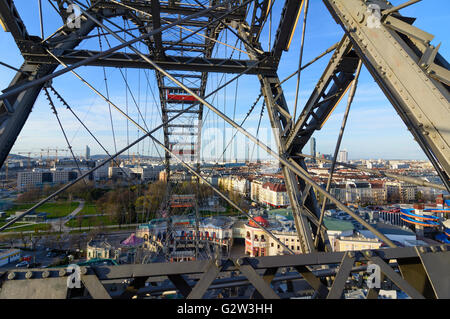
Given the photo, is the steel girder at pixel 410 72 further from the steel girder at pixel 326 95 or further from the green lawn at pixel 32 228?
the green lawn at pixel 32 228

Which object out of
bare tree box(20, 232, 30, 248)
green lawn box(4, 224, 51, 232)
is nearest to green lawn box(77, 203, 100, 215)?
green lawn box(4, 224, 51, 232)

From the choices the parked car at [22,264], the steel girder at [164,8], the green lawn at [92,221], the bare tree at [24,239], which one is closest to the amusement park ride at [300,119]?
the steel girder at [164,8]

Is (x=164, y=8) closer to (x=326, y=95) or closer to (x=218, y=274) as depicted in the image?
(x=326, y=95)

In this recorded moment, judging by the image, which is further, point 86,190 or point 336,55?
point 86,190

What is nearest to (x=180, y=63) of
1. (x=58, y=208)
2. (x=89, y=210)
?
(x=89, y=210)

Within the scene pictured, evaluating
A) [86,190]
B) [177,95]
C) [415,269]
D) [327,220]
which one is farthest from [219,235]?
[86,190]

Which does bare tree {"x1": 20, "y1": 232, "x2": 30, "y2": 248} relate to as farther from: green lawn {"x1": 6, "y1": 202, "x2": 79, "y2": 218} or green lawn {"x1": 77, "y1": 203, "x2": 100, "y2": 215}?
green lawn {"x1": 77, "y1": 203, "x2": 100, "y2": 215}
